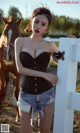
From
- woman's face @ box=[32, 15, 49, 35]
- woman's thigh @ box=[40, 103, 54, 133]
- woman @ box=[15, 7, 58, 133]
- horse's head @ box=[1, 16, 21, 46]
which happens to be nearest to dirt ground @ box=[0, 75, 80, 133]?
horse's head @ box=[1, 16, 21, 46]

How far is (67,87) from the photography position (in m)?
3.06

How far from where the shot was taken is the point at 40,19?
277 centimetres

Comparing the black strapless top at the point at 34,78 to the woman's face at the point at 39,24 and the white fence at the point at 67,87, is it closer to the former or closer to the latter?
the woman's face at the point at 39,24

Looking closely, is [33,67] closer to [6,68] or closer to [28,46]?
[28,46]

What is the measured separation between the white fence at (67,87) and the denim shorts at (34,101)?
0.34 m

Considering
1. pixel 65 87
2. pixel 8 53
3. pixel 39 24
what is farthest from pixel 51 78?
pixel 8 53

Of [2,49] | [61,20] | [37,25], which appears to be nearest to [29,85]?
[37,25]

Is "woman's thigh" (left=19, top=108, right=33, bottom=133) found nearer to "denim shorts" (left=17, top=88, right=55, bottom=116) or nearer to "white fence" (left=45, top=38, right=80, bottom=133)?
"denim shorts" (left=17, top=88, right=55, bottom=116)

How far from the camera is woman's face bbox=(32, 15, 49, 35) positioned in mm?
2752

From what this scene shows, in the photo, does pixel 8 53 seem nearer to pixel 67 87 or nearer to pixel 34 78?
pixel 67 87

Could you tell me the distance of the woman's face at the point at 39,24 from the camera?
9.03 feet

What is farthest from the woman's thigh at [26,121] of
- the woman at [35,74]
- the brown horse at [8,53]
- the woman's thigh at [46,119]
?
the brown horse at [8,53]

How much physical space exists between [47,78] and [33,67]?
0.14 meters

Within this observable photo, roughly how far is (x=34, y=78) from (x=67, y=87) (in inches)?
17.3
